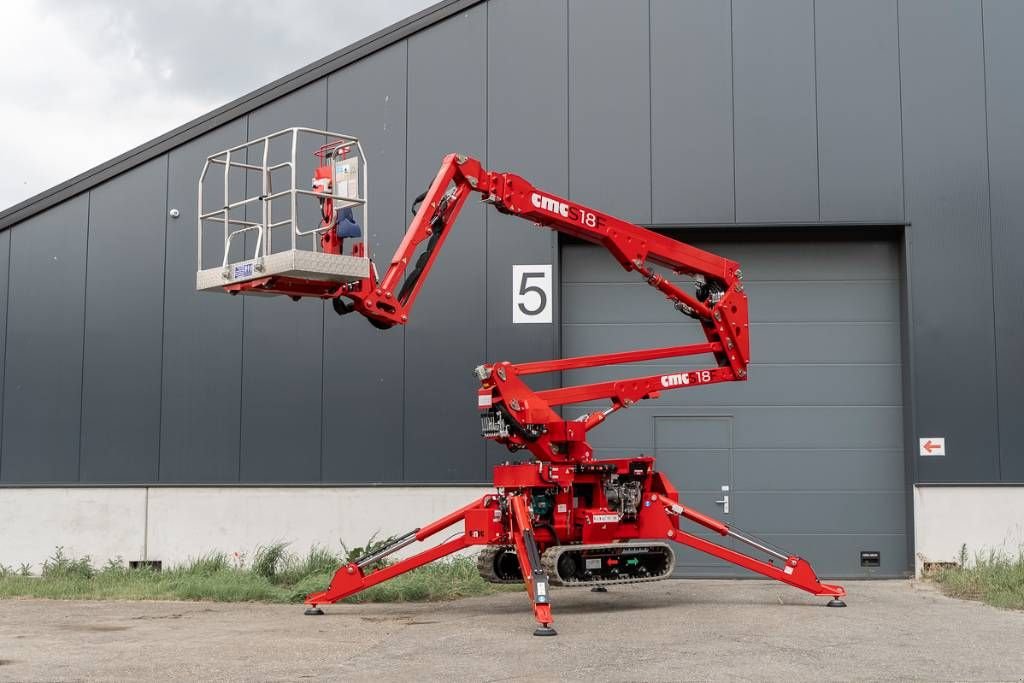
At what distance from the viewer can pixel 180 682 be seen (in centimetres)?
752

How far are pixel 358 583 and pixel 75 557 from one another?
5508 millimetres

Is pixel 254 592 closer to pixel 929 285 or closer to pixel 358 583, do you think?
pixel 358 583

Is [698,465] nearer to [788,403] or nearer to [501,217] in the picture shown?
[788,403]

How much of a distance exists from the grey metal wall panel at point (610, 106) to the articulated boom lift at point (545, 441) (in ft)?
10.1

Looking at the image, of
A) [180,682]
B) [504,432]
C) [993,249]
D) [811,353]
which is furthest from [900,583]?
[180,682]

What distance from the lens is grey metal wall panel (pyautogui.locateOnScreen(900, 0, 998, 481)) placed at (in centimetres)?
1441

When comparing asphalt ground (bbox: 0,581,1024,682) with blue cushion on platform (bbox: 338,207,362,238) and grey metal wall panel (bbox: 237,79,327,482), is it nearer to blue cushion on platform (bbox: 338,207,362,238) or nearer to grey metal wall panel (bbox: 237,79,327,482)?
grey metal wall panel (bbox: 237,79,327,482)

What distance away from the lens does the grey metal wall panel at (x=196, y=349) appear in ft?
48.4

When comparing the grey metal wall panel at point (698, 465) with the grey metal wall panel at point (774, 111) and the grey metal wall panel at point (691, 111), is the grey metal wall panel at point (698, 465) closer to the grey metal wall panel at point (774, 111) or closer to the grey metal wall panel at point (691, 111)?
the grey metal wall panel at point (691, 111)

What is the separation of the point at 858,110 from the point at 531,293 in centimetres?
493

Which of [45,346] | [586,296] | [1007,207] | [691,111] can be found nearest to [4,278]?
[45,346]

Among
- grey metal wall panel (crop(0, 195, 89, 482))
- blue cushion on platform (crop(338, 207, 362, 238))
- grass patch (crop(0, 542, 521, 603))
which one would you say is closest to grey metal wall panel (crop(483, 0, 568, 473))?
grass patch (crop(0, 542, 521, 603))

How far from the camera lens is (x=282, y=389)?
1477 cm

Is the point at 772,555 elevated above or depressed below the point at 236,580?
above
